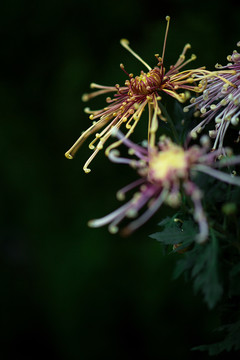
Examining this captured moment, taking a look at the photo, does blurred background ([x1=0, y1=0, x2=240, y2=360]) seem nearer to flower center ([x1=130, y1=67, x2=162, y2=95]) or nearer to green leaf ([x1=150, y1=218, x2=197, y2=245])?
flower center ([x1=130, y1=67, x2=162, y2=95])

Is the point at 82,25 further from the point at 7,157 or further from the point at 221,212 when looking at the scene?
the point at 221,212

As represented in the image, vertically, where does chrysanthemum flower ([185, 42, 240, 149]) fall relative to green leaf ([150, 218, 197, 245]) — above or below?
above

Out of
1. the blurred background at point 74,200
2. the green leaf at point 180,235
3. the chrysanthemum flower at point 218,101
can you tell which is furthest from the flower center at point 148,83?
the blurred background at point 74,200

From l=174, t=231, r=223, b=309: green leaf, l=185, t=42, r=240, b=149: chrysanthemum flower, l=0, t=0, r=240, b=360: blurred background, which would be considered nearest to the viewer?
l=174, t=231, r=223, b=309: green leaf

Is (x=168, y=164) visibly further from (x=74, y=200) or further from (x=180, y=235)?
(x=74, y=200)

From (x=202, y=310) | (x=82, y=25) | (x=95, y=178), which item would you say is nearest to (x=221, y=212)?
(x=202, y=310)

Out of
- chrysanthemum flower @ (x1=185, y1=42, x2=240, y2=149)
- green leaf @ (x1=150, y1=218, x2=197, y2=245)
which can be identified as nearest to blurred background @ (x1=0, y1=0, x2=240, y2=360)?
chrysanthemum flower @ (x1=185, y1=42, x2=240, y2=149)
